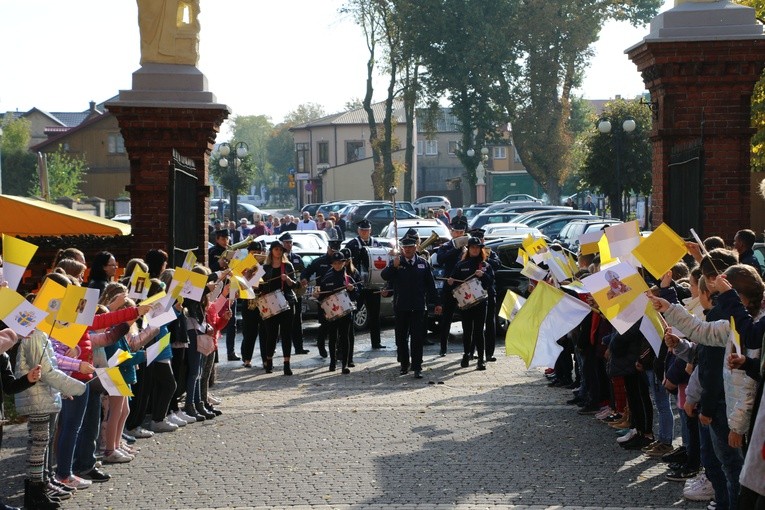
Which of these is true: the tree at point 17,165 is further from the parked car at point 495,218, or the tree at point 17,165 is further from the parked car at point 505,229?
the parked car at point 505,229

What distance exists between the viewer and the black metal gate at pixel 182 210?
44.2ft

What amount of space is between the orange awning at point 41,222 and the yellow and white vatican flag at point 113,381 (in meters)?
5.39

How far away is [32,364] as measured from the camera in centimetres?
838

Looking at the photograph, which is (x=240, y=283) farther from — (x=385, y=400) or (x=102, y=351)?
(x=102, y=351)

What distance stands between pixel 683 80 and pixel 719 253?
5493 millimetres

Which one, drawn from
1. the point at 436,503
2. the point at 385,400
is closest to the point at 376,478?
the point at 436,503

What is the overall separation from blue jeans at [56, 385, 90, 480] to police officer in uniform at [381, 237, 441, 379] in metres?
7.13

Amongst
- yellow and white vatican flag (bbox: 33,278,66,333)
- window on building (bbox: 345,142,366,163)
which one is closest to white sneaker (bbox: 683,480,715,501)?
yellow and white vatican flag (bbox: 33,278,66,333)

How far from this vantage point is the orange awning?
47.9ft

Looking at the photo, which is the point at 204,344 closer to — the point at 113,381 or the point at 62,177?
the point at 113,381

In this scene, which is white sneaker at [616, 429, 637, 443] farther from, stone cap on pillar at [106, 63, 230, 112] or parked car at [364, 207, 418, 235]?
parked car at [364, 207, 418, 235]

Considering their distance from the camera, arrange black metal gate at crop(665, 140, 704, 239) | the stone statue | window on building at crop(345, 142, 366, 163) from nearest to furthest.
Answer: black metal gate at crop(665, 140, 704, 239), the stone statue, window on building at crop(345, 142, 366, 163)

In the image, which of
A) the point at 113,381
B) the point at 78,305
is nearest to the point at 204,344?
the point at 113,381

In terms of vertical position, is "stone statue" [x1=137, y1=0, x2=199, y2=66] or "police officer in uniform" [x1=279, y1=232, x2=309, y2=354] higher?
"stone statue" [x1=137, y1=0, x2=199, y2=66]
